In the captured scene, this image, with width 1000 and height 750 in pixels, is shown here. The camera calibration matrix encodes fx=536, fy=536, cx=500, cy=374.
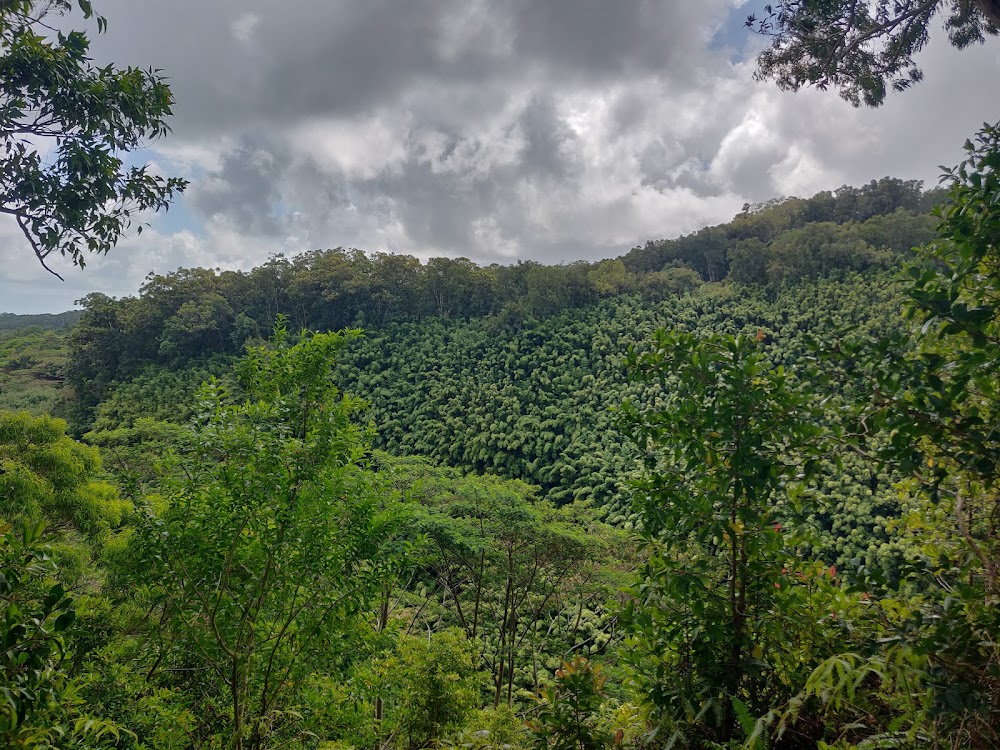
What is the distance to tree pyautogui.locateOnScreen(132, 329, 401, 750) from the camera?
8.87 ft

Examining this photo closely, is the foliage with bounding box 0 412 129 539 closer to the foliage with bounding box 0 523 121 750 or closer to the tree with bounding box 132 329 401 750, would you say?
the tree with bounding box 132 329 401 750

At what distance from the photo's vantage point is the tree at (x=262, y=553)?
2705 millimetres

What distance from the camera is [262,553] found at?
9.48ft

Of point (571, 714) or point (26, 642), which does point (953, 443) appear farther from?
point (26, 642)

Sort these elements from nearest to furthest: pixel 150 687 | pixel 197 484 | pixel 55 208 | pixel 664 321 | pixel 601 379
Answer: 1. pixel 197 484
2. pixel 55 208
3. pixel 150 687
4. pixel 601 379
5. pixel 664 321

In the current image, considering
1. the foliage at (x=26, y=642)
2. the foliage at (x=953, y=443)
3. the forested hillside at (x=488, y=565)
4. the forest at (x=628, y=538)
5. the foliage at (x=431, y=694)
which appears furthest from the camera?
the foliage at (x=431, y=694)

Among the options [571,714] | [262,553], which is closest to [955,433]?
[571,714]

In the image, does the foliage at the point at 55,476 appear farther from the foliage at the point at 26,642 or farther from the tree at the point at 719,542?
the tree at the point at 719,542

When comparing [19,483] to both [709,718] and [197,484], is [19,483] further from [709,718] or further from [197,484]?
[709,718]

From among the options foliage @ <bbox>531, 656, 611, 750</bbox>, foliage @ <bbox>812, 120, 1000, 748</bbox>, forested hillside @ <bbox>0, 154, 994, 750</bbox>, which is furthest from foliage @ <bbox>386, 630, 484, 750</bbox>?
foliage @ <bbox>812, 120, 1000, 748</bbox>

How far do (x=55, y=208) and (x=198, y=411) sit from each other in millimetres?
1497

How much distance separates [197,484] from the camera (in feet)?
9.68

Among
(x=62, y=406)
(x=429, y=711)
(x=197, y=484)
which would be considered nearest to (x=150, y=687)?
(x=197, y=484)

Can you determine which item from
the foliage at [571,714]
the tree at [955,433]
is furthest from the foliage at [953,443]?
the foliage at [571,714]
